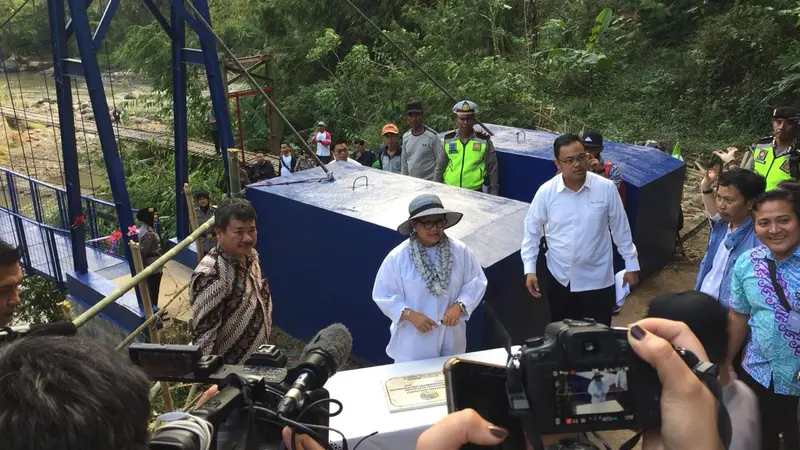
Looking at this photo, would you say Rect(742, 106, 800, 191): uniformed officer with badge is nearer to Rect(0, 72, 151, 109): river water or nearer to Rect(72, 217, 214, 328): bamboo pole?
Rect(72, 217, 214, 328): bamboo pole

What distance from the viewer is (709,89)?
41.3ft

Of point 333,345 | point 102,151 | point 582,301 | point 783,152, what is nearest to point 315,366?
point 333,345

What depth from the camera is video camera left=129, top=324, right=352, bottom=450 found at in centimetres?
139

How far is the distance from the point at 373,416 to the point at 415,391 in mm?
259

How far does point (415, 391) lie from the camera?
8.77 feet

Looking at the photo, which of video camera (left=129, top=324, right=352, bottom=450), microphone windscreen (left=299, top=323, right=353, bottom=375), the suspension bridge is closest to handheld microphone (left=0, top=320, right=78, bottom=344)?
video camera (left=129, top=324, right=352, bottom=450)

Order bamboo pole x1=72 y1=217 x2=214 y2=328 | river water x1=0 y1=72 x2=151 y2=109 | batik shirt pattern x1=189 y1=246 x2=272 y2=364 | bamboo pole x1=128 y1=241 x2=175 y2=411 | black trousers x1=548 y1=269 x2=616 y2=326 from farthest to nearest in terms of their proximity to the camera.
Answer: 1. river water x1=0 y1=72 x2=151 y2=109
2. bamboo pole x1=128 y1=241 x2=175 y2=411
3. black trousers x1=548 y1=269 x2=616 y2=326
4. bamboo pole x1=72 y1=217 x2=214 y2=328
5. batik shirt pattern x1=189 y1=246 x2=272 y2=364

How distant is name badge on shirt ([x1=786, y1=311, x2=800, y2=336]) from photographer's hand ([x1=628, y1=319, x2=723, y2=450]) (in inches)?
53.9

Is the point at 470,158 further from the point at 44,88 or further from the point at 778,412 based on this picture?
the point at 44,88

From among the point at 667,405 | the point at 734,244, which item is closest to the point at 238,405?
the point at 667,405

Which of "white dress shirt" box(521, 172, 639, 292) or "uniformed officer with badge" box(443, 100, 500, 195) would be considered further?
"uniformed officer with badge" box(443, 100, 500, 195)

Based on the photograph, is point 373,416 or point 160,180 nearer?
point 373,416

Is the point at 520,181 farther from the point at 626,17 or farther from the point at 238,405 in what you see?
the point at 626,17

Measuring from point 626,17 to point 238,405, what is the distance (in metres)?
16.9
